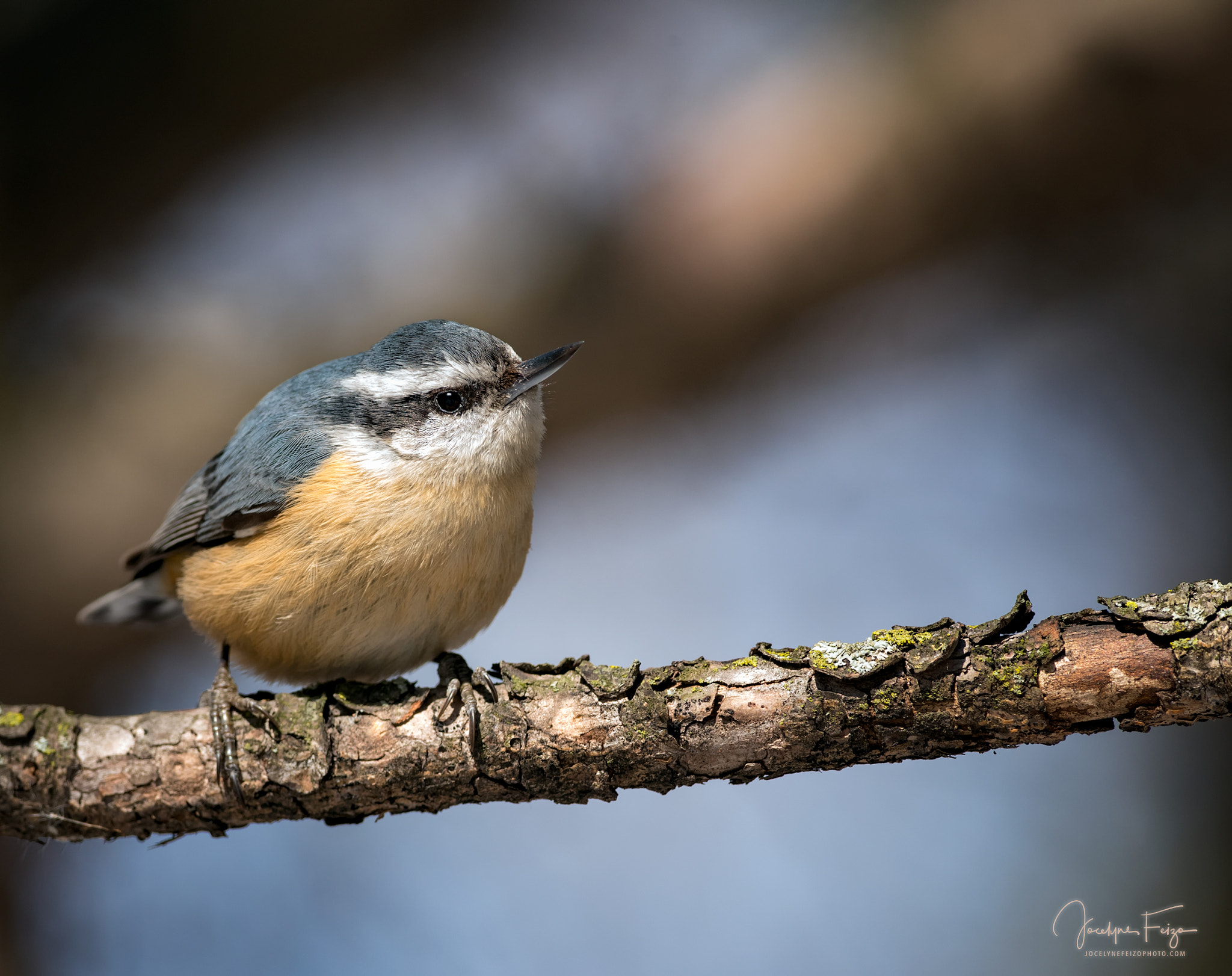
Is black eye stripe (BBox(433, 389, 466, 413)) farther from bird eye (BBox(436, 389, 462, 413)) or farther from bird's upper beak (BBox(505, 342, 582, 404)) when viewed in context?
bird's upper beak (BBox(505, 342, 582, 404))

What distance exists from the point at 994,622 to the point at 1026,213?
7.18 feet

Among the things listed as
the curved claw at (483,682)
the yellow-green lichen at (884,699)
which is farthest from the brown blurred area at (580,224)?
the yellow-green lichen at (884,699)

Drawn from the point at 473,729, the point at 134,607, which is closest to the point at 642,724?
the point at 473,729

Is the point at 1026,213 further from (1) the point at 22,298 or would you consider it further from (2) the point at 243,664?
(1) the point at 22,298

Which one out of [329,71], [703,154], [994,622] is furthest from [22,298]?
[994,622]

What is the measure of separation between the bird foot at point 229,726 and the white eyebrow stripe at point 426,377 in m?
0.85

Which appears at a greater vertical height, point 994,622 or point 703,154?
point 703,154

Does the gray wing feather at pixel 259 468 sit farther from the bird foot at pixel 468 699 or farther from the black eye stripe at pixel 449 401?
→ the bird foot at pixel 468 699

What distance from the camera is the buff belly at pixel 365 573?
224 centimetres

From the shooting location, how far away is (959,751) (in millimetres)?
1757

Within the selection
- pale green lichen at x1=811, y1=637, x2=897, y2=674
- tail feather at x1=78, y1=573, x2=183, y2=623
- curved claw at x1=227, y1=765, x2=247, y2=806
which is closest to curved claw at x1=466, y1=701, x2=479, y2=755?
curved claw at x1=227, y1=765, x2=247, y2=806

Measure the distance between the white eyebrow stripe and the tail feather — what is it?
120 centimetres

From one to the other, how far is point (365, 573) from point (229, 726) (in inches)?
Answer: 17.4

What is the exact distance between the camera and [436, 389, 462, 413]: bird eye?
2.47 m
